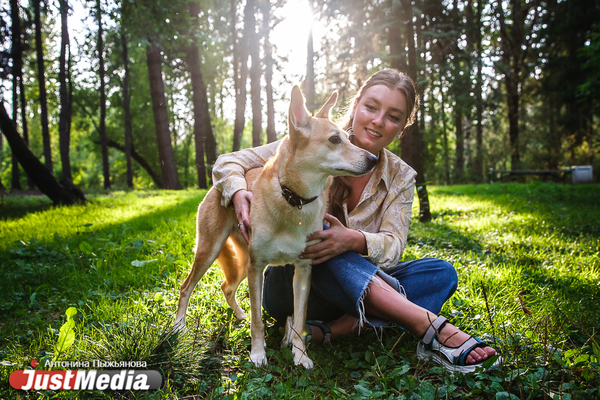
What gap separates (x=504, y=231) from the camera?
5883mm

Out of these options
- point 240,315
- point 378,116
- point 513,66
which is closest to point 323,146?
point 378,116

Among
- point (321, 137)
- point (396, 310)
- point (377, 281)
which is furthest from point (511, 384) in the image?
point (321, 137)

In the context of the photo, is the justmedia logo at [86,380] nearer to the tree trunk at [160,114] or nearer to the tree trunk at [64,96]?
the tree trunk at [160,114]

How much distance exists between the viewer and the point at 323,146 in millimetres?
2592

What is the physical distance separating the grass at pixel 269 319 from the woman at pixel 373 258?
0.57 feet

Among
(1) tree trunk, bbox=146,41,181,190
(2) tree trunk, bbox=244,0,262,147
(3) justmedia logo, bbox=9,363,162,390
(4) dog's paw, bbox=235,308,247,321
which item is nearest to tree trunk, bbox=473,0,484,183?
(2) tree trunk, bbox=244,0,262,147

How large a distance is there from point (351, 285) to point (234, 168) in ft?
4.60

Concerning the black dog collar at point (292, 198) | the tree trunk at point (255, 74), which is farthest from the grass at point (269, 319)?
the tree trunk at point (255, 74)

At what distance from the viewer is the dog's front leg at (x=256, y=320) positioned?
2438 millimetres

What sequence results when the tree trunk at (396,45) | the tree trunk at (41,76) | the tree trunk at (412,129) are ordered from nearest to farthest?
1. the tree trunk at (412,129)
2. the tree trunk at (396,45)
3. the tree trunk at (41,76)

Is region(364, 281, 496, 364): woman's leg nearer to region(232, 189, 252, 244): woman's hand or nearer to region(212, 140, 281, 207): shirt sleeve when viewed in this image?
region(232, 189, 252, 244): woman's hand

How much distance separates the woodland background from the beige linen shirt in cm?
371

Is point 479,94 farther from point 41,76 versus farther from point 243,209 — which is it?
point 41,76

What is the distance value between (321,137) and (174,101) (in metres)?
25.2
